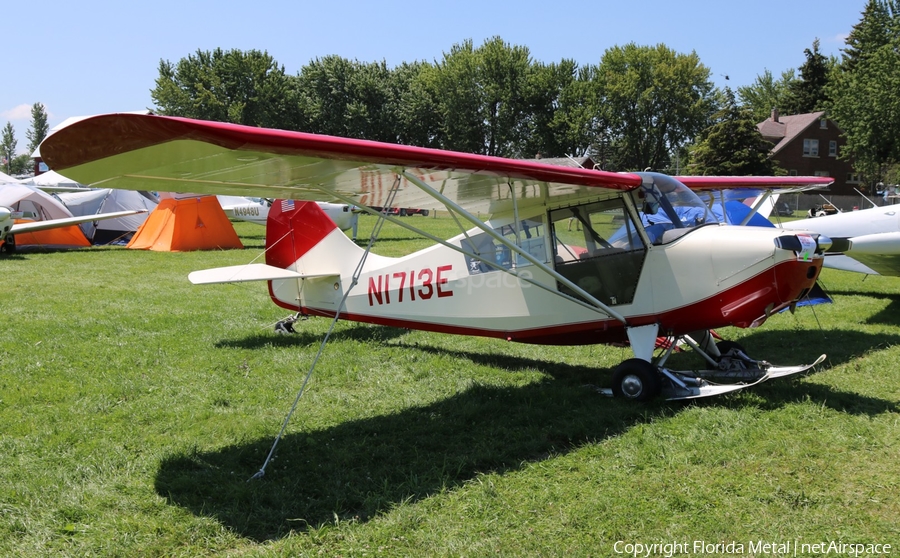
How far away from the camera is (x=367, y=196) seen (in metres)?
5.89

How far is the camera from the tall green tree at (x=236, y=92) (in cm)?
6944

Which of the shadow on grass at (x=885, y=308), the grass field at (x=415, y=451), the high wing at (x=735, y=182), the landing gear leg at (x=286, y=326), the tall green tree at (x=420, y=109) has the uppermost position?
the tall green tree at (x=420, y=109)

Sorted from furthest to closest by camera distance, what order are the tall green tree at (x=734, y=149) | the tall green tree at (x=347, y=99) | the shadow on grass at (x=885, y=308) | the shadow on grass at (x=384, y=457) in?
the tall green tree at (x=347, y=99), the tall green tree at (x=734, y=149), the shadow on grass at (x=885, y=308), the shadow on grass at (x=384, y=457)

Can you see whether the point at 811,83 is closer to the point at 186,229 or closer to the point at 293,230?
the point at 186,229

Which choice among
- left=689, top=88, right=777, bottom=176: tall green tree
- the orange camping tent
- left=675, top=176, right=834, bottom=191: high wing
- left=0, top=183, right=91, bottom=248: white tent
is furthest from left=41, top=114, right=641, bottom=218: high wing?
left=689, top=88, right=777, bottom=176: tall green tree

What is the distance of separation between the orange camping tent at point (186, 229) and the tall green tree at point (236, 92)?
5039 centimetres

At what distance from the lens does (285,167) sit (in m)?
4.58

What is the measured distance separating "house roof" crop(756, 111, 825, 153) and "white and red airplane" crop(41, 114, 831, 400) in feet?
212

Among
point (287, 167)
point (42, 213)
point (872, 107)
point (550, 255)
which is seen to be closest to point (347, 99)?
point (872, 107)

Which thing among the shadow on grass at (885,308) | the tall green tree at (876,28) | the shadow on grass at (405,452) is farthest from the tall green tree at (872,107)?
the shadow on grass at (405,452)

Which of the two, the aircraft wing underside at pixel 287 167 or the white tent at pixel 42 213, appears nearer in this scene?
the aircraft wing underside at pixel 287 167

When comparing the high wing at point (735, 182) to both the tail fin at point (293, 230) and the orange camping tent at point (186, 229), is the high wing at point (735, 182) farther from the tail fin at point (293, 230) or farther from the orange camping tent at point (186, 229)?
the orange camping tent at point (186, 229)

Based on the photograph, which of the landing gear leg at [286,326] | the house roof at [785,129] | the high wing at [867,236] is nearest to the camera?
the landing gear leg at [286,326]

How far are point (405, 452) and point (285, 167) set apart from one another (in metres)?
2.21
